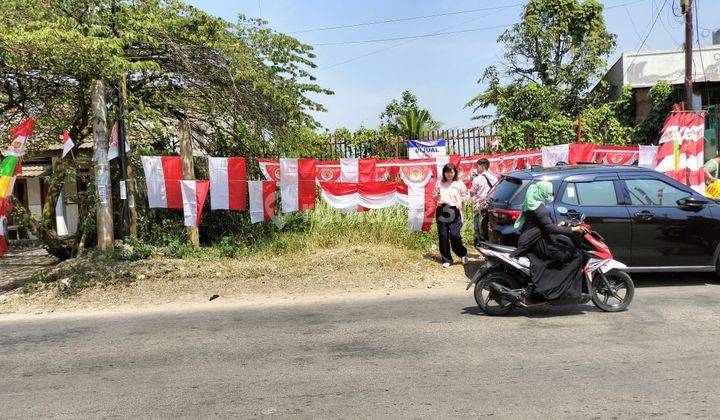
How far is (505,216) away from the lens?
24.9ft

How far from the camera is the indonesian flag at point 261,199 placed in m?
10.4

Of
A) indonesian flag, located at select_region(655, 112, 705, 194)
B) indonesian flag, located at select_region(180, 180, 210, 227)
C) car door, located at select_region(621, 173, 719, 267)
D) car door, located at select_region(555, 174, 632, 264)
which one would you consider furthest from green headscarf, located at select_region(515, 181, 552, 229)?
indonesian flag, located at select_region(655, 112, 705, 194)

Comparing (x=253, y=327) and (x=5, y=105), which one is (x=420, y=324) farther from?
(x=5, y=105)

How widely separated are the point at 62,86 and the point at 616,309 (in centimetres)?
1041

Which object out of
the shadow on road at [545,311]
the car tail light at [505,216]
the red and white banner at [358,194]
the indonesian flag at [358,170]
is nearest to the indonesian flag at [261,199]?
the red and white banner at [358,194]

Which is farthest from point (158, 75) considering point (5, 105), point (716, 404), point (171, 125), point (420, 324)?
point (716, 404)

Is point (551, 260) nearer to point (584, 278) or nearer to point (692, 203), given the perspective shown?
point (584, 278)

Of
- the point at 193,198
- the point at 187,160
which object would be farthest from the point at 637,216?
the point at 187,160

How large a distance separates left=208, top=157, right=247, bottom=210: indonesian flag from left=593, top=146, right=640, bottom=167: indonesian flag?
7.48 metres

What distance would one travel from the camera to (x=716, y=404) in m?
3.83

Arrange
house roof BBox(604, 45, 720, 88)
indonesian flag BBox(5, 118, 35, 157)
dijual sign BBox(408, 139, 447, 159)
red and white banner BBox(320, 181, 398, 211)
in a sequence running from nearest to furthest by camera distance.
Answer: indonesian flag BBox(5, 118, 35, 157), red and white banner BBox(320, 181, 398, 211), dijual sign BBox(408, 139, 447, 159), house roof BBox(604, 45, 720, 88)

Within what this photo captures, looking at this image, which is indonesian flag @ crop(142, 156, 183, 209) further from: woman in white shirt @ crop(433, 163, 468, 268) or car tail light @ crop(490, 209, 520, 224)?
car tail light @ crop(490, 209, 520, 224)

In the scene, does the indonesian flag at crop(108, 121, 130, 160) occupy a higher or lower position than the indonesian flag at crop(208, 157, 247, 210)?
higher

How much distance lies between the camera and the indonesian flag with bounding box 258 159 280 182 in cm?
1059
